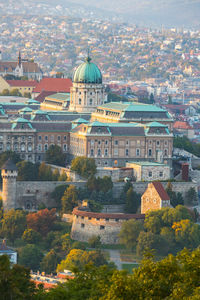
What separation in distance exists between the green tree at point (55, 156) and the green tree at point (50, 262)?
88.3ft

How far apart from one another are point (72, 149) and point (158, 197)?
19.6 metres

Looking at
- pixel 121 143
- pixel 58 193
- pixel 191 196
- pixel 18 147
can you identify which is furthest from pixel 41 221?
pixel 121 143

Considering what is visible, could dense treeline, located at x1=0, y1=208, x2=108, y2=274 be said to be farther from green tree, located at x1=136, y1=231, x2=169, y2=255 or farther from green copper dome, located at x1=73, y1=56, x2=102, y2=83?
green copper dome, located at x1=73, y1=56, x2=102, y2=83

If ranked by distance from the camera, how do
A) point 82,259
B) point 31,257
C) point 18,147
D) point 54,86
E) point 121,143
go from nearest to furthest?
1. point 82,259
2. point 31,257
3. point 121,143
4. point 18,147
5. point 54,86

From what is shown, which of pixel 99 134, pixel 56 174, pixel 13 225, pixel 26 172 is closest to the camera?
pixel 13 225

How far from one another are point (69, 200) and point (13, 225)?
315 inches

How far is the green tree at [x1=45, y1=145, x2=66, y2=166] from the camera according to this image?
137 metres

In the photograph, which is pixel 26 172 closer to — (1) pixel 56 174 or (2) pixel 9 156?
(1) pixel 56 174

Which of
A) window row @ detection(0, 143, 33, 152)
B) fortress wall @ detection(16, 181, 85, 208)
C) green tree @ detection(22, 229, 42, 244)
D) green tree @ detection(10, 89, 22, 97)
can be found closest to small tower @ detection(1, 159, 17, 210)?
fortress wall @ detection(16, 181, 85, 208)

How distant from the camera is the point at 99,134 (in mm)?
137000

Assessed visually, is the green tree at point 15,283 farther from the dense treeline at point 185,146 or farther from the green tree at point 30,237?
the dense treeline at point 185,146

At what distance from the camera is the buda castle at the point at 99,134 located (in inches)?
5404

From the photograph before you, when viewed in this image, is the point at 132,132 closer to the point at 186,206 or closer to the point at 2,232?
the point at 186,206


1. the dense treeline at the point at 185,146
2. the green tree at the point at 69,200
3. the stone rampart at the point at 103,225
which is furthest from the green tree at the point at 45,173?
the dense treeline at the point at 185,146
